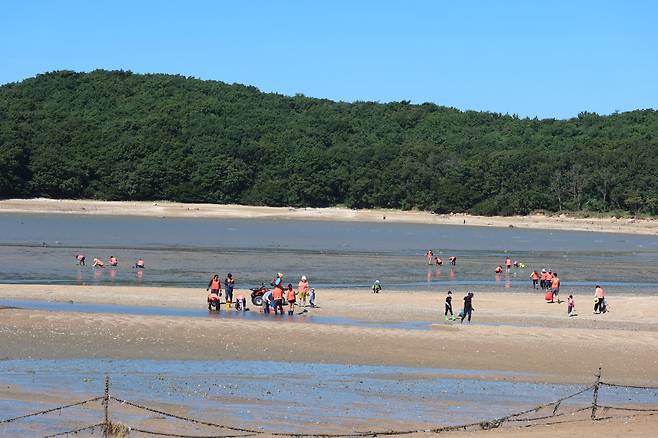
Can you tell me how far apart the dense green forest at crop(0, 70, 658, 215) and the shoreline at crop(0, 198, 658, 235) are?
4.30 meters

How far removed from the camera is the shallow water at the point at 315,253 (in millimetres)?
41906

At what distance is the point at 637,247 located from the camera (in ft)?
247

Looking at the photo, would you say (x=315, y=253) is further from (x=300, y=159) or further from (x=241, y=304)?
(x=300, y=159)

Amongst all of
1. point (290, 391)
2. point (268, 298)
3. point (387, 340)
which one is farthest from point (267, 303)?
point (290, 391)

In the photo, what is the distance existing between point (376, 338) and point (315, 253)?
110 feet

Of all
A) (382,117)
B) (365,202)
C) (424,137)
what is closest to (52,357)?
(365,202)

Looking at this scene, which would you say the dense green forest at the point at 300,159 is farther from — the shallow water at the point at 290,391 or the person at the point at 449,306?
the shallow water at the point at 290,391

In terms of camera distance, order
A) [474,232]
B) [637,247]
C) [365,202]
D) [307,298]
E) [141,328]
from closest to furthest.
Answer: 1. [141,328]
2. [307,298]
3. [637,247]
4. [474,232]
5. [365,202]

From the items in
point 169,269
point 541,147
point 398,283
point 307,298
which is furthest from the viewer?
point 541,147

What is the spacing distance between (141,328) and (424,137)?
142m

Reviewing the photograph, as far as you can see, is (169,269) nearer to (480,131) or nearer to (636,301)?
(636,301)

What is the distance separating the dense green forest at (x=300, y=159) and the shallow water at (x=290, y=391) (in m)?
101

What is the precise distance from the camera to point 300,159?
133625 millimetres

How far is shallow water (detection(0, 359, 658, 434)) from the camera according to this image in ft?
52.0
